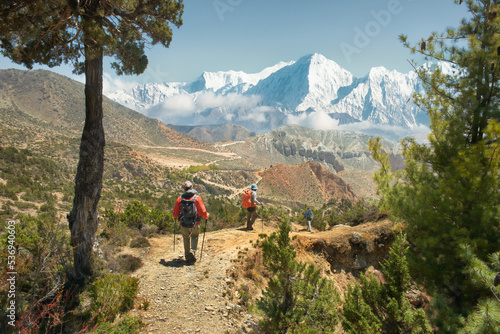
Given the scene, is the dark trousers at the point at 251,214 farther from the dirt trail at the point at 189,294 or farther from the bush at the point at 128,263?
the bush at the point at 128,263

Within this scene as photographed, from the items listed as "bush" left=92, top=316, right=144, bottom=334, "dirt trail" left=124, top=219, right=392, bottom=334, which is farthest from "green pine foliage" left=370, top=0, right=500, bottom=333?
"bush" left=92, top=316, right=144, bottom=334

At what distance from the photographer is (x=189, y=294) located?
6059mm

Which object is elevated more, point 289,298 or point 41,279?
point 41,279

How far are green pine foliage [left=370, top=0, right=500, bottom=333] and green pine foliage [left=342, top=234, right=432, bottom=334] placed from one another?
0.45 m

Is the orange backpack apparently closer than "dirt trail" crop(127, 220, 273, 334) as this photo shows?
No

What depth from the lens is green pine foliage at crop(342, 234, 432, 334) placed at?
4492 mm

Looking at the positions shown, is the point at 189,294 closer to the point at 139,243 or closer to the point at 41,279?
the point at 41,279

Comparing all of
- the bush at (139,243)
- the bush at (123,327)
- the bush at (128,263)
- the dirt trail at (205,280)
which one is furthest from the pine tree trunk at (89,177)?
the bush at (139,243)

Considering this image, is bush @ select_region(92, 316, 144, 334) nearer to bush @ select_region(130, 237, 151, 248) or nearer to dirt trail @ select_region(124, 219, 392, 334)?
dirt trail @ select_region(124, 219, 392, 334)

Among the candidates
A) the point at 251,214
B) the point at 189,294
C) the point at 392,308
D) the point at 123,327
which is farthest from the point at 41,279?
the point at 251,214

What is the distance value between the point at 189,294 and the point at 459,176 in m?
6.47

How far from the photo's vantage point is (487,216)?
169 inches

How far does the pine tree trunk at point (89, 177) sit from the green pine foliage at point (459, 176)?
299 inches

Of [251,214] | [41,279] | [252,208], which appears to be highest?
[252,208]
